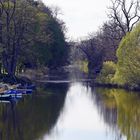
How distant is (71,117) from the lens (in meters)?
30.5

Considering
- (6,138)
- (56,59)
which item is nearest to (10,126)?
(6,138)

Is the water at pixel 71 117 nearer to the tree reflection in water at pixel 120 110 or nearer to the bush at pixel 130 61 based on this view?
the tree reflection in water at pixel 120 110

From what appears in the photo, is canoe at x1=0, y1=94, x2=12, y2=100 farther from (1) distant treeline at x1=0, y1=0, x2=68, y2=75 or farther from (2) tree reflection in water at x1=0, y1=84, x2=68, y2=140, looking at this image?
(1) distant treeline at x1=0, y1=0, x2=68, y2=75

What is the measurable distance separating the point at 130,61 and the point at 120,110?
47.1 feet

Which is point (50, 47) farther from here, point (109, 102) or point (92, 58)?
point (109, 102)

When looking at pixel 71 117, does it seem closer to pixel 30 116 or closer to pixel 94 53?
pixel 30 116

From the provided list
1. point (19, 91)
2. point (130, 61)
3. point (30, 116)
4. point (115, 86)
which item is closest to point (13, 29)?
point (19, 91)

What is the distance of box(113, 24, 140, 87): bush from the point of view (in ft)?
156

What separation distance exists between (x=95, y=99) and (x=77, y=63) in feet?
290

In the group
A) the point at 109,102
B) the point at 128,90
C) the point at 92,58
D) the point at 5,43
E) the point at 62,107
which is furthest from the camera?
the point at 92,58

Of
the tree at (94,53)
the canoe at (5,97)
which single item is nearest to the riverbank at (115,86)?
the canoe at (5,97)

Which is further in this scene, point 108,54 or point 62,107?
point 108,54

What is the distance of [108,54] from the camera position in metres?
67.7

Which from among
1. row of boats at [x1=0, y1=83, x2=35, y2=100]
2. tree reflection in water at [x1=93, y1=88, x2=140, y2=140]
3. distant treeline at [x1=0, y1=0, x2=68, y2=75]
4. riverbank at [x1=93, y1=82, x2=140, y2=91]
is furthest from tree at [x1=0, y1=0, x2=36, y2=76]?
tree reflection in water at [x1=93, y1=88, x2=140, y2=140]
